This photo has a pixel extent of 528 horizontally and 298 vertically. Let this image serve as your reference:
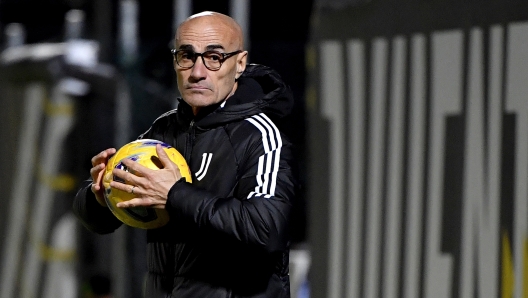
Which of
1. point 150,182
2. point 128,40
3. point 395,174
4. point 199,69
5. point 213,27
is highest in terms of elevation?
point 128,40

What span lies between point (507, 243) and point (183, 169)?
4.97 feet

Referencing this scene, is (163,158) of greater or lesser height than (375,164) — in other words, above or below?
below

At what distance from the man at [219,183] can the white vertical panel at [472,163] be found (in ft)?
3.68

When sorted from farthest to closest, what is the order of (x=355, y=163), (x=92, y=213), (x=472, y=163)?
(x=355, y=163)
(x=472, y=163)
(x=92, y=213)

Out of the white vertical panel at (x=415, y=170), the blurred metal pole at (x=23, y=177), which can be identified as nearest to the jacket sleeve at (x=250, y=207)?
the white vertical panel at (x=415, y=170)

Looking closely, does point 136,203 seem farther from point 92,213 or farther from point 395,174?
point 395,174

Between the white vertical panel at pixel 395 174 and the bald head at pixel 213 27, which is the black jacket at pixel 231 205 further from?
the white vertical panel at pixel 395 174

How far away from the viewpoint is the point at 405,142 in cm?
546

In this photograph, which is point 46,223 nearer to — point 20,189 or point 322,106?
point 20,189

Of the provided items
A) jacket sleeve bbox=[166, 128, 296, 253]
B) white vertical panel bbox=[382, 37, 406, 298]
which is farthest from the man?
white vertical panel bbox=[382, 37, 406, 298]

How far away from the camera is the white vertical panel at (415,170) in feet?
17.4

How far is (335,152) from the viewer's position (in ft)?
19.9

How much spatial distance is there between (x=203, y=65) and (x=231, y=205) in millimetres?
543

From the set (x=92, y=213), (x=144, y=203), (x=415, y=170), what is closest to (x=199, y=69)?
(x=144, y=203)
